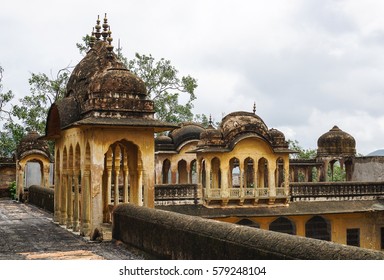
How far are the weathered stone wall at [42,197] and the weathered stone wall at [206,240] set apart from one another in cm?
875

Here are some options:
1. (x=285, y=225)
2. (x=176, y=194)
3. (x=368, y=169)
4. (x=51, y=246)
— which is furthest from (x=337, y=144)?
(x=51, y=246)

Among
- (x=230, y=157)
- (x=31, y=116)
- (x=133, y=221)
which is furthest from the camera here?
(x=31, y=116)

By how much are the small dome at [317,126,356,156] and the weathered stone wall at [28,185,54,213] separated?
1369cm

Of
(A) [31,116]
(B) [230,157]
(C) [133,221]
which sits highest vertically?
(A) [31,116]

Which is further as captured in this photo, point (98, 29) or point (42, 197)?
point (42, 197)

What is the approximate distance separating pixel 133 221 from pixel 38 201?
13.4m

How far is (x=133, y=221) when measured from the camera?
36.1ft

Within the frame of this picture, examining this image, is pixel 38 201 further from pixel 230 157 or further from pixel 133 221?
pixel 133 221

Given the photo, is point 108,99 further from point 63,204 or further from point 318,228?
point 318,228

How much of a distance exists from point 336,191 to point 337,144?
6.41 m

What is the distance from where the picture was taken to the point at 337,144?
28.1m

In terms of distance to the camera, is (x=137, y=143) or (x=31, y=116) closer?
(x=137, y=143)
